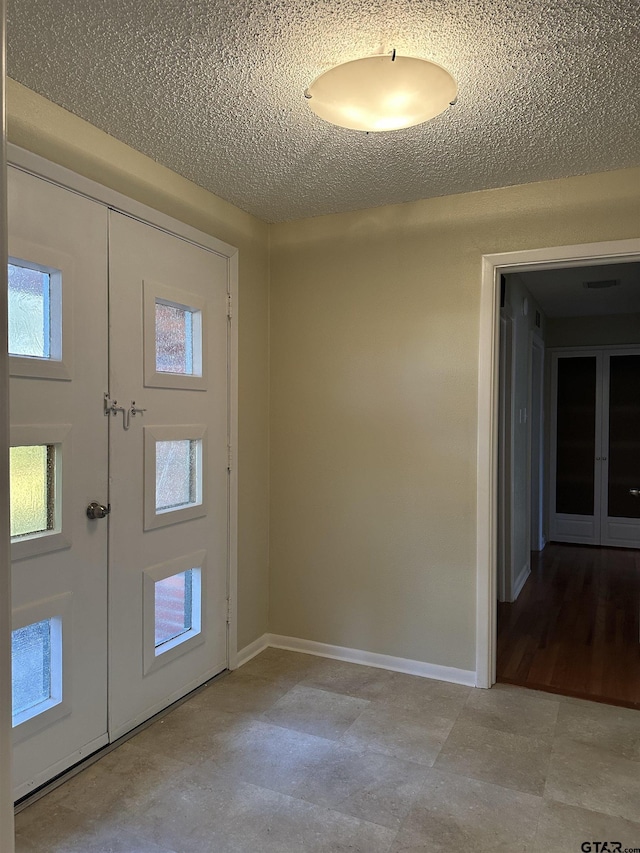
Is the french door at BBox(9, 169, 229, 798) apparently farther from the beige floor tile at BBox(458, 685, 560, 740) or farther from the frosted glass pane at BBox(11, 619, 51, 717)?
the beige floor tile at BBox(458, 685, 560, 740)

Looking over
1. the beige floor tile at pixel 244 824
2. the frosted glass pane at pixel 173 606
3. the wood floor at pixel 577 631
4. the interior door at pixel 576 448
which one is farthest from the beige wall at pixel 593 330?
the beige floor tile at pixel 244 824

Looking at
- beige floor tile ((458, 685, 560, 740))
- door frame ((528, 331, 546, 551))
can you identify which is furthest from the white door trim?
beige floor tile ((458, 685, 560, 740))

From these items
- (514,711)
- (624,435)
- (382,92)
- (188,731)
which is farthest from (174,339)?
(624,435)

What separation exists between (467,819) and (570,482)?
5.06 m

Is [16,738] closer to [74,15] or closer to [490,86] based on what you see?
[74,15]

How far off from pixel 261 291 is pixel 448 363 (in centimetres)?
117

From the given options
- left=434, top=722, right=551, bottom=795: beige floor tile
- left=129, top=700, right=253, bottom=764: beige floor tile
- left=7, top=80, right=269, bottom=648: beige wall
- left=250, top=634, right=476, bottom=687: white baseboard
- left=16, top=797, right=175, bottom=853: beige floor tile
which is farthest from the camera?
left=250, top=634, right=476, bottom=687: white baseboard

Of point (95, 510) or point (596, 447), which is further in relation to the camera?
point (596, 447)

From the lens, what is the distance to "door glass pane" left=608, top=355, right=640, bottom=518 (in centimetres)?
618

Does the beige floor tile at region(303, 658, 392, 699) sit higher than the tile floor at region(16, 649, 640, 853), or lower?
lower

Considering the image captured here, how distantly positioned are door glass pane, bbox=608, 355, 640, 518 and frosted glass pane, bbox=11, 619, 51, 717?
19.0ft

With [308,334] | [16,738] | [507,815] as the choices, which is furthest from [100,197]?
[507,815]

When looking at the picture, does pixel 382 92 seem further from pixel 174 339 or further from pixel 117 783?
pixel 117 783

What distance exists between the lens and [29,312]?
82.6 inches
